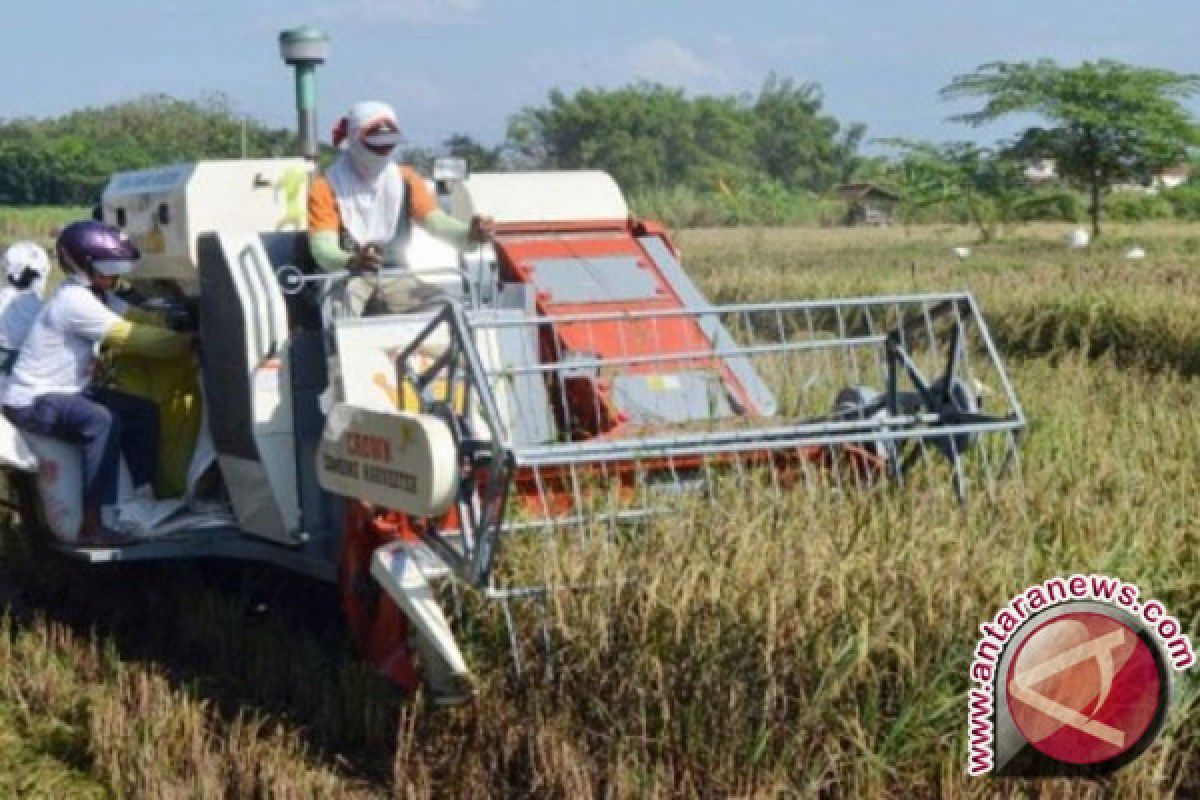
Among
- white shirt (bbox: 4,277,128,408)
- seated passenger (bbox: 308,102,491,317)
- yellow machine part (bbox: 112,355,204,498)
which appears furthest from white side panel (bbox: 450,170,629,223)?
white shirt (bbox: 4,277,128,408)

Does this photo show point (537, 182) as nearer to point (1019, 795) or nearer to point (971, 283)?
point (1019, 795)

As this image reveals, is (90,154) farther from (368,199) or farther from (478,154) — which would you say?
(368,199)

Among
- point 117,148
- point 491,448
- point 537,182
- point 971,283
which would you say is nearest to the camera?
point 491,448

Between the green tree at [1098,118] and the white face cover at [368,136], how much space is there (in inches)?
898

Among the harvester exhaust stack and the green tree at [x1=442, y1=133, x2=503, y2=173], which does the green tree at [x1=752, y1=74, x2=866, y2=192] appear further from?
the harvester exhaust stack

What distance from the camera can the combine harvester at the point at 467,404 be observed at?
19.2 ft

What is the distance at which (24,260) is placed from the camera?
8094 mm

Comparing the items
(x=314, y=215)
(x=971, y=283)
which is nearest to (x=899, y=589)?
(x=314, y=215)

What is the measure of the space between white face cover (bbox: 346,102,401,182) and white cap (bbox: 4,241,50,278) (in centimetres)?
145

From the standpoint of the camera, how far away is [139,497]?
7.62 meters

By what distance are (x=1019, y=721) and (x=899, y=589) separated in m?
0.52

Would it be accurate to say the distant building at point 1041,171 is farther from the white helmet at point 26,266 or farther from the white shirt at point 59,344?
the white shirt at point 59,344

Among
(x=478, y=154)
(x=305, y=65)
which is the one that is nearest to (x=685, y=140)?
(x=478, y=154)

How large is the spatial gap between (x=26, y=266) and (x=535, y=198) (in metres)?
2.12
